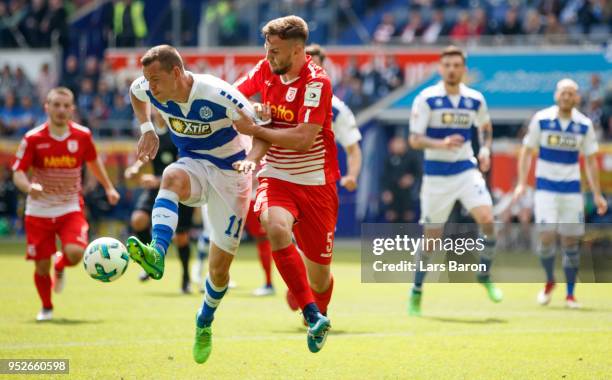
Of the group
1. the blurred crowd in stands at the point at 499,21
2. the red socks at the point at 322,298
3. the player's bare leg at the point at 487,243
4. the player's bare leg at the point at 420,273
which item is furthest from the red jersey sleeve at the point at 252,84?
the blurred crowd in stands at the point at 499,21

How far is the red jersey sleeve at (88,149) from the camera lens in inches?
485

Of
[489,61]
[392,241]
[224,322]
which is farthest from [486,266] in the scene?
[489,61]

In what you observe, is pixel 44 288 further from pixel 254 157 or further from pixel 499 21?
pixel 499 21

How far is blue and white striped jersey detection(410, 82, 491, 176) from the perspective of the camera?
496 inches

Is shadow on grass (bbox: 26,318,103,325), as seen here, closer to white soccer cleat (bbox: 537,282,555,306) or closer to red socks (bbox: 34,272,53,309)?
red socks (bbox: 34,272,53,309)

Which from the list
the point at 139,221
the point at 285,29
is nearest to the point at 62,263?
the point at 139,221

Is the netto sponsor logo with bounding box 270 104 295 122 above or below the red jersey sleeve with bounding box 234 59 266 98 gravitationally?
below

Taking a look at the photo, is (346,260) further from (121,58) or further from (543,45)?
(121,58)

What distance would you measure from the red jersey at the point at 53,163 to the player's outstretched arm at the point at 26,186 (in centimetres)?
10

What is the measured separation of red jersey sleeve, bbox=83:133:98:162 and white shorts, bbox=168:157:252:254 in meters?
4.10

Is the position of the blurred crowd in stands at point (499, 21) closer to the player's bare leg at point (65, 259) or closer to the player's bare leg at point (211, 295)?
the player's bare leg at point (65, 259)

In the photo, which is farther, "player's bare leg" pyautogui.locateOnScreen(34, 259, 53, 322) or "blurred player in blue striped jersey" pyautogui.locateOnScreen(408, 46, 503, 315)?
"blurred player in blue striped jersey" pyautogui.locateOnScreen(408, 46, 503, 315)

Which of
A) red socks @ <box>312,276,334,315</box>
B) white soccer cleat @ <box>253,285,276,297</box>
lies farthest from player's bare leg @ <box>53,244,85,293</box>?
red socks @ <box>312,276,334,315</box>

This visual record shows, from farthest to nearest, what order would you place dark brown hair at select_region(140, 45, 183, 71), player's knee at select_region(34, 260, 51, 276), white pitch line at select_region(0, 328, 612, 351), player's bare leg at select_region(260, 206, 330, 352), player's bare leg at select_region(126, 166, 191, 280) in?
player's knee at select_region(34, 260, 51, 276), white pitch line at select_region(0, 328, 612, 351), player's bare leg at select_region(260, 206, 330, 352), dark brown hair at select_region(140, 45, 183, 71), player's bare leg at select_region(126, 166, 191, 280)
